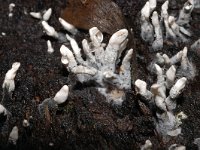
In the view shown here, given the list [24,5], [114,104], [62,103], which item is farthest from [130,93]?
[24,5]

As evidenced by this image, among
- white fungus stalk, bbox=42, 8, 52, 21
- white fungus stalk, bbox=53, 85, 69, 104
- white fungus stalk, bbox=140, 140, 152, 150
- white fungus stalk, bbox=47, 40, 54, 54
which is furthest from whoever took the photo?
white fungus stalk, bbox=42, 8, 52, 21

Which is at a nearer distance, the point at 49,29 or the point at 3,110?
the point at 3,110

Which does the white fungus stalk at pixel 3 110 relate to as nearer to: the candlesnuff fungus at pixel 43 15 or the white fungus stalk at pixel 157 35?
the candlesnuff fungus at pixel 43 15

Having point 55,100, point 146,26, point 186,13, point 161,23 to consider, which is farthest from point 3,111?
point 186,13

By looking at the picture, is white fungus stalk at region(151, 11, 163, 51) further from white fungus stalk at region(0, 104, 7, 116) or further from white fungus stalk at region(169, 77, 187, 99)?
white fungus stalk at region(0, 104, 7, 116)

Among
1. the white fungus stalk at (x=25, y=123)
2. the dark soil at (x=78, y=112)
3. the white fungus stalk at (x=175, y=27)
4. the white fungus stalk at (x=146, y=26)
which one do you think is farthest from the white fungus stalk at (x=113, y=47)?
the white fungus stalk at (x=25, y=123)

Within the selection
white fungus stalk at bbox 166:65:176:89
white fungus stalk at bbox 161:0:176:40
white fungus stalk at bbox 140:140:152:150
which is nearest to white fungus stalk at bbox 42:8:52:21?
white fungus stalk at bbox 161:0:176:40

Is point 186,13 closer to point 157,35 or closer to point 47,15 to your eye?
point 157,35
